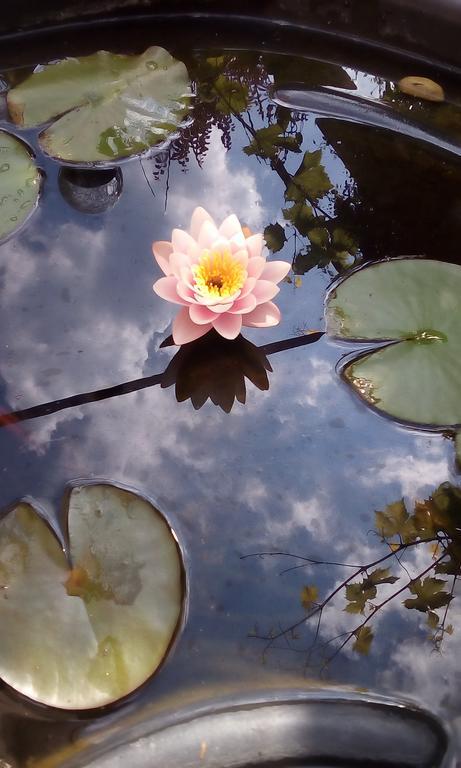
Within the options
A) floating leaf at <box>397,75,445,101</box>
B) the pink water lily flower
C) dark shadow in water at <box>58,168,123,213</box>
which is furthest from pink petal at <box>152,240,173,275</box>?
floating leaf at <box>397,75,445,101</box>

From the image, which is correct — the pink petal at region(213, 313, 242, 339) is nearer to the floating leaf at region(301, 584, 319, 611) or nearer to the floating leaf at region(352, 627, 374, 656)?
the floating leaf at region(301, 584, 319, 611)

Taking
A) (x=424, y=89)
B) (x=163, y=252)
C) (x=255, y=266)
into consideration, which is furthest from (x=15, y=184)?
(x=424, y=89)

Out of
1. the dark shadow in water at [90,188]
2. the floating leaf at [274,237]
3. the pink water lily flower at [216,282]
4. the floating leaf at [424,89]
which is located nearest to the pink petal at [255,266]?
the pink water lily flower at [216,282]

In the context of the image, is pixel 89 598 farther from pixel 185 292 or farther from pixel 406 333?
pixel 406 333

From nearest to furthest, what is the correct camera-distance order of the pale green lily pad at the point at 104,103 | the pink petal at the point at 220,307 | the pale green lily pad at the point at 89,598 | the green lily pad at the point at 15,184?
the pale green lily pad at the point at 89,598 → the pink petal at the point at 220,307 → the green lily pad at the point at 15,184 → the pale green lily pad at the point at 104,103

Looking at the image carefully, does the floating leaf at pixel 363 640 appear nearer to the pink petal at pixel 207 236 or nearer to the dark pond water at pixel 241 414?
the dark pond water at pixel 241 414

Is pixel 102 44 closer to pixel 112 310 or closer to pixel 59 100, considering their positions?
pixel 59 100
